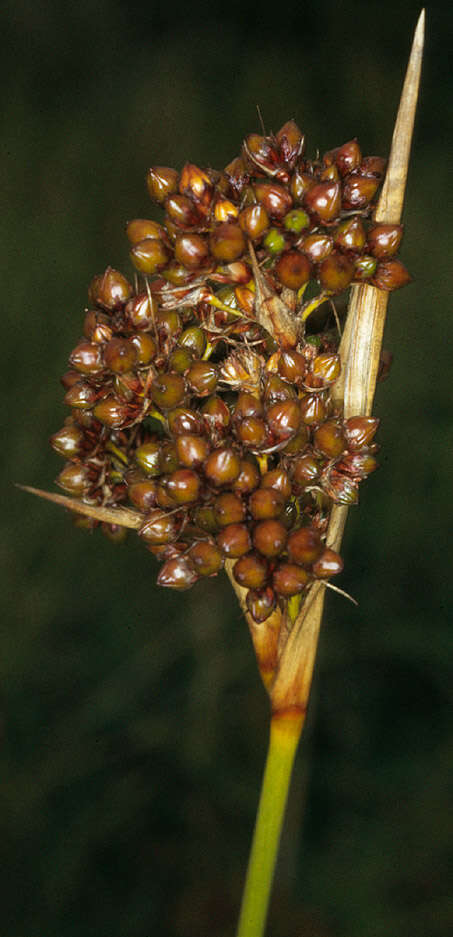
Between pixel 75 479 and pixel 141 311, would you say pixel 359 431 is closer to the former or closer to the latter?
pixel 141 311

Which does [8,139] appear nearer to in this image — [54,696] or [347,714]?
[54,696]

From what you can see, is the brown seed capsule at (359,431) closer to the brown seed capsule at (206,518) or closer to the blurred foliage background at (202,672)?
the brown seed capsule at (206,518)

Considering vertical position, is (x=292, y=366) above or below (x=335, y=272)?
below

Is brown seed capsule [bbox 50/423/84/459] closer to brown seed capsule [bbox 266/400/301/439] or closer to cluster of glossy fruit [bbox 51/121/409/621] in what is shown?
cluster of glossy fruit [bbox 51/121/409/621]

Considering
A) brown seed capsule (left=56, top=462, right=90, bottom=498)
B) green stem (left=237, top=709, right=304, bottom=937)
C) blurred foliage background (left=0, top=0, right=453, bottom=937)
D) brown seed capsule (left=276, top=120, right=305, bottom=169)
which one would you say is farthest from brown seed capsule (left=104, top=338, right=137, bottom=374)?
blurred foliage background (left=0, top=0, right=453, bottom=937)

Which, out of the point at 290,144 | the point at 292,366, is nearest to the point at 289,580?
the point at 292,366
